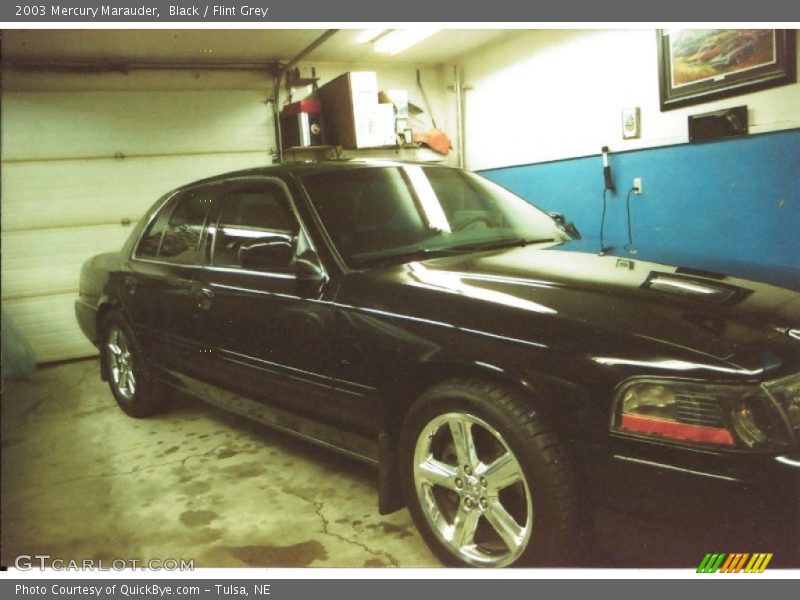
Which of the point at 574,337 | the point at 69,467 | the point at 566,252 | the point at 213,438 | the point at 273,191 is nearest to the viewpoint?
the point at 574,337

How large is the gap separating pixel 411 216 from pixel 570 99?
4.53 meters

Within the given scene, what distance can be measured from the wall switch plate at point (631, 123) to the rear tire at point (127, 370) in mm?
4570

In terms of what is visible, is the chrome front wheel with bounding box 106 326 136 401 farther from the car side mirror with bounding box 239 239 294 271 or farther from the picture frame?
the picture frame

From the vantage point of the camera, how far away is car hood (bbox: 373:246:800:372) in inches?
60.1

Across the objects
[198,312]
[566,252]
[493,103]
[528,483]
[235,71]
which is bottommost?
[528,483]

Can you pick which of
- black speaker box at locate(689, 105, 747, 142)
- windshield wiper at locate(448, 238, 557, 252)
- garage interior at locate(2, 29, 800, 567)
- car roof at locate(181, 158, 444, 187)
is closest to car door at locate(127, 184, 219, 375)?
car roof at locate(181, 158, 444, 187)

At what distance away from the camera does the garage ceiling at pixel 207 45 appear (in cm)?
574

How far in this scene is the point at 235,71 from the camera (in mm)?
7203

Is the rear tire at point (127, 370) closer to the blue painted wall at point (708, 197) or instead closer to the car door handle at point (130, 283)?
the car door handle at point (130, 283)

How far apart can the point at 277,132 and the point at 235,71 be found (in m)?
0.82

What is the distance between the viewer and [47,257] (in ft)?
21.3

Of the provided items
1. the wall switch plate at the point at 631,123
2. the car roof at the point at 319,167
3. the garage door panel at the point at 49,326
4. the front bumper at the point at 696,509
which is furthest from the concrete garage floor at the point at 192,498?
the wall switch plate at the point at 631,123
